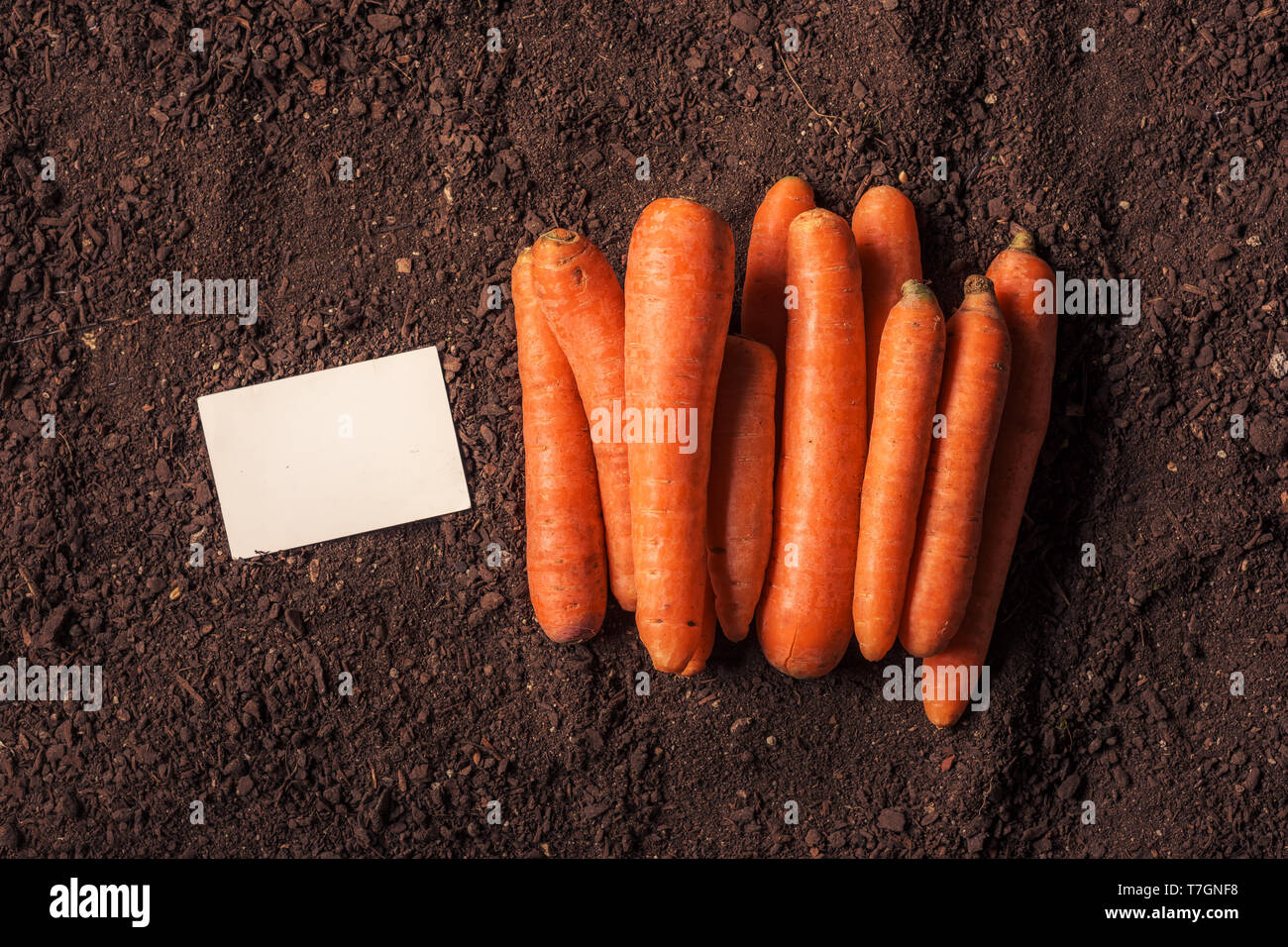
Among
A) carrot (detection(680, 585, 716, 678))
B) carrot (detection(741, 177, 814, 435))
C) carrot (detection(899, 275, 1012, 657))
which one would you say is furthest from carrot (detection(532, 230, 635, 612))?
carrot (detection(899, 275, 1012, 657))

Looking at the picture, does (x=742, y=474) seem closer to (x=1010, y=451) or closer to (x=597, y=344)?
(x=597, y=344)

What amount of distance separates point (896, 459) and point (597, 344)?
0.78 metres

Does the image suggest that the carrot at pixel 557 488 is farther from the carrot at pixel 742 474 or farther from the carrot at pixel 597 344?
the carrot at pixel 742 474

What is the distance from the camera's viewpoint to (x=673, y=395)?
2.06 metres

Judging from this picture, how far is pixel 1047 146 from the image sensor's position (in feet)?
7.86

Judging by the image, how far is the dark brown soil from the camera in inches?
93.4

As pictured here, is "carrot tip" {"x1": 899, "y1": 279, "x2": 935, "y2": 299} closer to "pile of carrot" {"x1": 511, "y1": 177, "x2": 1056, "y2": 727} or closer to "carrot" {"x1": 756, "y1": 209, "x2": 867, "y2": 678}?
"pile of carrot" {"x1": 511, "y1": 177, "x2": 1056, "y2": 727}

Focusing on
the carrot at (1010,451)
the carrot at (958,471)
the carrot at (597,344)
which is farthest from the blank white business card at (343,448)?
the carrot at (1010,451)

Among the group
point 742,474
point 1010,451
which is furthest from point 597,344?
point 1010,451

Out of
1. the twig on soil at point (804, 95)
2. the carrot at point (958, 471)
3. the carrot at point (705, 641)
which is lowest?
the carrot at point (705, 641)

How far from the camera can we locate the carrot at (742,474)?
2.17m

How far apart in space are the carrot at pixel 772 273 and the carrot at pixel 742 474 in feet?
0.33

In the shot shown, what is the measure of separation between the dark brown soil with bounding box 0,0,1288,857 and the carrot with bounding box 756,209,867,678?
30 cm

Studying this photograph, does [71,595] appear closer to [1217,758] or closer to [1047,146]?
[1047,146]
